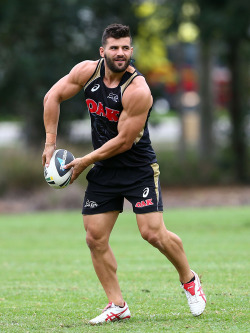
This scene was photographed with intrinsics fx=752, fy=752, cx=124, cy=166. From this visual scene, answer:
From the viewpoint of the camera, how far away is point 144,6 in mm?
29859

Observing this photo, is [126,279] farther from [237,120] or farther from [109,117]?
[237,120]

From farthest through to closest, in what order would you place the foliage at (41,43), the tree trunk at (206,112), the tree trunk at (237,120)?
1. the tree trunk at (206,112)
2. the tree trunk at (237,120)
3. the foliage at (41,43)

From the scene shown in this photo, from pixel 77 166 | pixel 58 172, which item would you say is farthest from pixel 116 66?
pixel 58 172

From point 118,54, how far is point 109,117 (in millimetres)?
557

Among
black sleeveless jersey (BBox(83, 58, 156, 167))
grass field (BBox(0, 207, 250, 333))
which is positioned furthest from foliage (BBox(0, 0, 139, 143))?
black sleeveless jersey (BBox(83, 58, 156, 167))

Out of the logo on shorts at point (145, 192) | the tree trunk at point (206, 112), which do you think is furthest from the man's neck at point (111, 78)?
the tree trunk at point (206, 112)

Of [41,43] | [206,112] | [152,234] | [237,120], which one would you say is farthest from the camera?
[206,112]

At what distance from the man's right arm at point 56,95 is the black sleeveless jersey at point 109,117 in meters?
0.11

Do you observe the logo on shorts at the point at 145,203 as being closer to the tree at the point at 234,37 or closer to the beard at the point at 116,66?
the beard at the point at 116,66

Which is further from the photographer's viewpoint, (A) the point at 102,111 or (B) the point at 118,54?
(A) the point at 102,111

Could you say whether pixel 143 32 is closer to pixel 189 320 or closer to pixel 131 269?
pixel 131 269

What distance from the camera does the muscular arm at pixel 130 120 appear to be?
6387 millimetres

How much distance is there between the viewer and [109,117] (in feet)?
21.5

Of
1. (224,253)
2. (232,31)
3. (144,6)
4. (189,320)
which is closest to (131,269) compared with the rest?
(224,253)
